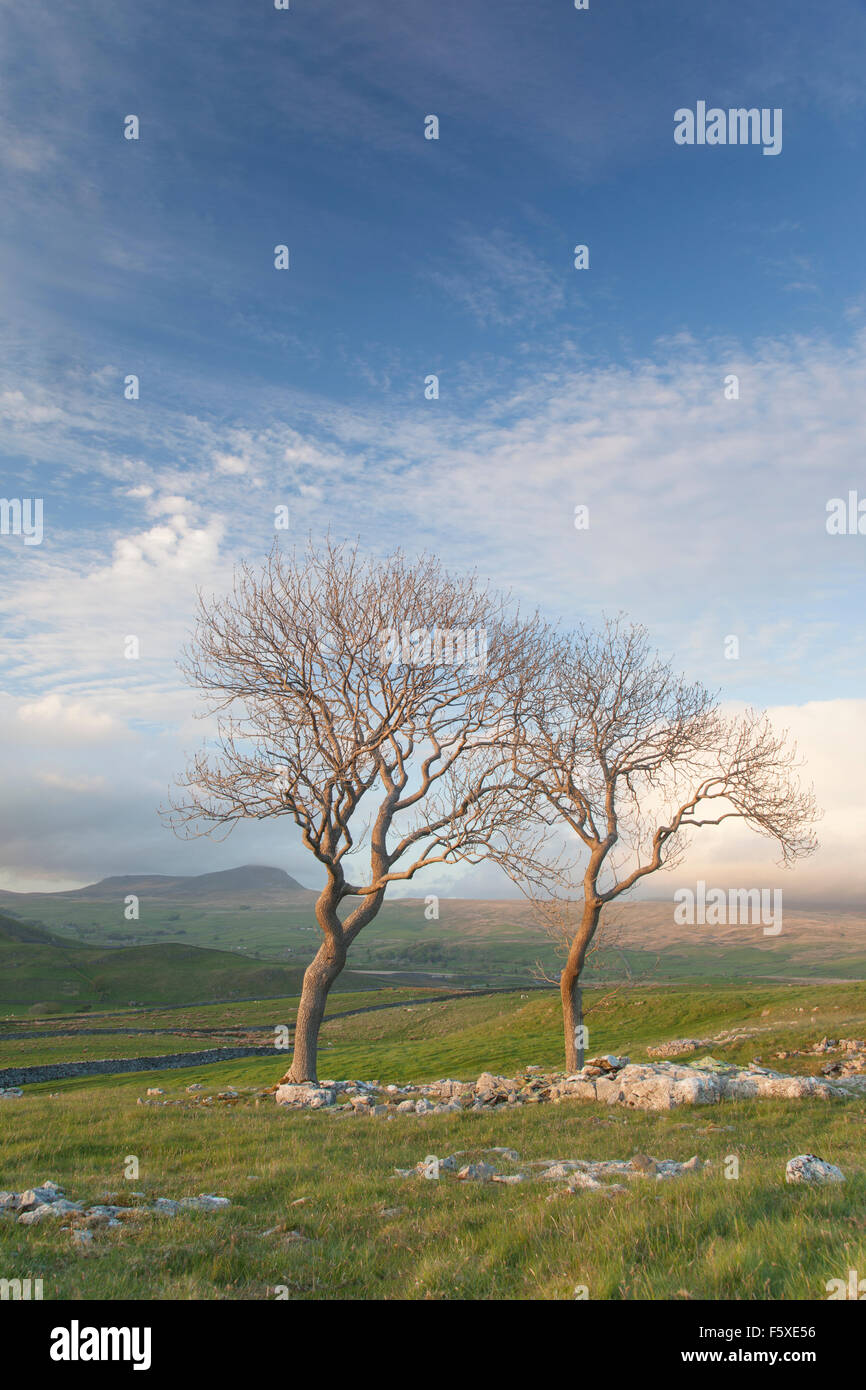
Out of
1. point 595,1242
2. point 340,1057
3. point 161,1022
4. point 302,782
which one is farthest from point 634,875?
point 161,1022

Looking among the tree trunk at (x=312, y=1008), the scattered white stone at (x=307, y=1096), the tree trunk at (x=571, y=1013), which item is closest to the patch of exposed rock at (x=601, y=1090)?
the scattered white stone at (x=307, y=1096)

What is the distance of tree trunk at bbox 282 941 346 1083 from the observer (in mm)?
27344

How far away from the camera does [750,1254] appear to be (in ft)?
22.3

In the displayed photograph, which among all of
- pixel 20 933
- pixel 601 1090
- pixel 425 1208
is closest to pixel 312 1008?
pixel 601 1090

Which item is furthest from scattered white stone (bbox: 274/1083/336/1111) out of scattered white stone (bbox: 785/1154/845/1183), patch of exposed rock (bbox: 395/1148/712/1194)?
scattered white stone (bbox: 785/1154/845/1183)

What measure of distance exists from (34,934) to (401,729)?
206 m

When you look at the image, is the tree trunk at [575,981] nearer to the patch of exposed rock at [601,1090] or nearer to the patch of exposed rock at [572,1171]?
the patch of exposed rock at [601,1090]

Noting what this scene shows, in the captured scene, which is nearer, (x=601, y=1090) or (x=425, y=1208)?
(x=425, y=1208)

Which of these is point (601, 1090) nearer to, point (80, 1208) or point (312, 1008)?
point (312, 1008)

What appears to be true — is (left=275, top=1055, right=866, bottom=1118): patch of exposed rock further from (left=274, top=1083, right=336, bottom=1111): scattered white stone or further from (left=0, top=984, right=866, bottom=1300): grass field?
(left=0, top=984, right=866, bottom=1300): grass field

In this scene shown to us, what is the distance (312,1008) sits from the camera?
27500 millimetres

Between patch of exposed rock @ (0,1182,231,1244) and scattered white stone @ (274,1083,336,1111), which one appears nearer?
patch of exposed rock @ (0,1182,231,1244)

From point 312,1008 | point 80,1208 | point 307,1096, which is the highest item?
point 80,1208
